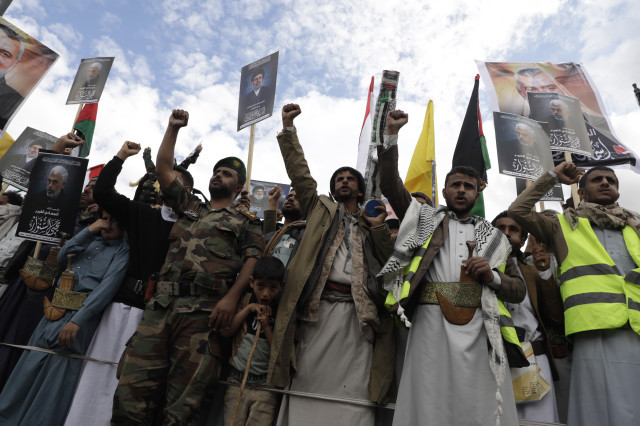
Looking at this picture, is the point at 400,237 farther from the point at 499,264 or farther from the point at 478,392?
the point at 478,392

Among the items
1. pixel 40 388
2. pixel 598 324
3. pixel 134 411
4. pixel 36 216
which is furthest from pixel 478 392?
pixel 36 216

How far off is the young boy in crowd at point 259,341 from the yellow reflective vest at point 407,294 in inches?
31.0

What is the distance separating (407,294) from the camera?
2.56 meters

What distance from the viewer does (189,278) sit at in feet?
9.81

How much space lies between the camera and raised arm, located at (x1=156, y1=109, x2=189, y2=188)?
331 cm

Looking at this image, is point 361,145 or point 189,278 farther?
point 361,145

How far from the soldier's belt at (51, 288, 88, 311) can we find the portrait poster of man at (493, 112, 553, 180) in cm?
517

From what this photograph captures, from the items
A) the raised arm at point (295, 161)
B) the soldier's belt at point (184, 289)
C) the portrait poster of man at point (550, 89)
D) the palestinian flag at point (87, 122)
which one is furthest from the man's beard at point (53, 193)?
the portrait poster of man at point (550, 89)

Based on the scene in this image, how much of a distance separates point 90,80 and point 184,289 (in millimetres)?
6197

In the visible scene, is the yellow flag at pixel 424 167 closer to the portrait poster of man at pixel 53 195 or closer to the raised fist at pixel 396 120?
the raised fist at pixel 396 120

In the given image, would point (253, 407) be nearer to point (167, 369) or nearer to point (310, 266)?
point (167, 369)

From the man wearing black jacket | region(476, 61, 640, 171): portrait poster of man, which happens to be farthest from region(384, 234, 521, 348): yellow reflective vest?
region(476, 61, 640, 171): portrait poster of man

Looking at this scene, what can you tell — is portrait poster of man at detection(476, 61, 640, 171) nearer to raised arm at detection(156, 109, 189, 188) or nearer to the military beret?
the military beret

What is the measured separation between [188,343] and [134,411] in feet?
1.65
